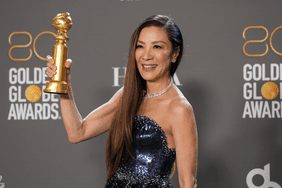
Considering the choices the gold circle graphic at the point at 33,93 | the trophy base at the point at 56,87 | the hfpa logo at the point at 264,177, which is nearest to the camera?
the trophy base at the point at 56,87

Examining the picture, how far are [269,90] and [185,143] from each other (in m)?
1.65

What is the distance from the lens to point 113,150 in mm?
1551

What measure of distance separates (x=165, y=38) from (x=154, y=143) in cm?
51

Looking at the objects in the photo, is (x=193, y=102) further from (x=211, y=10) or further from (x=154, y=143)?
(x=154, y=143)

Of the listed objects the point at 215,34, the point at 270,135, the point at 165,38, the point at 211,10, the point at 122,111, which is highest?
the point at 211,10

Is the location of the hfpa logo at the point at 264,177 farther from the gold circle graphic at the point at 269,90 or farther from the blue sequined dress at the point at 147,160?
the blue sequined dress at the point at 147,160

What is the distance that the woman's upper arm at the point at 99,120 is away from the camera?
1680 millimetres

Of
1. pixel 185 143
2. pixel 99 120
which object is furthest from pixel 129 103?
pixel 185 143

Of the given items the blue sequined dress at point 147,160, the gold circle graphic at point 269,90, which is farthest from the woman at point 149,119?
the gold circle graphic at point 269,90

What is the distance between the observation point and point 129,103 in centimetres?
157

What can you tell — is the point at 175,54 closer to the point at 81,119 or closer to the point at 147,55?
the point at 147,55

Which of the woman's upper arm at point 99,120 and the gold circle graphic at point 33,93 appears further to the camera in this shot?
the gold circle graphic at point 33,93

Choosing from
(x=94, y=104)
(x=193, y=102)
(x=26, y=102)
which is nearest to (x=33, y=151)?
(x=26, y=102)

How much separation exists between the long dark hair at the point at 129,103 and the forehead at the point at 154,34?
2cm
